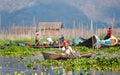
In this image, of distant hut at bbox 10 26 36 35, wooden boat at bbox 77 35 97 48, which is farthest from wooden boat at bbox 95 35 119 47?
distant hut at bbox 10 26 36 35

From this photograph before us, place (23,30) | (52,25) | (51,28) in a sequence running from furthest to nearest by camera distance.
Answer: (23,30)
(52,25)
(51,28)

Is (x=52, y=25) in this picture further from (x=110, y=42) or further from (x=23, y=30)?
(x=110, y=42)

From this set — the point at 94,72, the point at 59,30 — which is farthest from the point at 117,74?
the point at 59,30

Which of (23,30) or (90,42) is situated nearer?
(90,42)

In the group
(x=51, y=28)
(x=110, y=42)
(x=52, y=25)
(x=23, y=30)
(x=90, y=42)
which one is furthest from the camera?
(x=23, y=30)

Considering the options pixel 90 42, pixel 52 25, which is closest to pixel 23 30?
pixel 52 25

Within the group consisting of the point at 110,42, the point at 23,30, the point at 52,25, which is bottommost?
the point at 110,42

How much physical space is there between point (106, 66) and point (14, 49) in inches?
635

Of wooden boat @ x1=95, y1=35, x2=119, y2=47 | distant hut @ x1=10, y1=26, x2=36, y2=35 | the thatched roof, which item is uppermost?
the thatched roof

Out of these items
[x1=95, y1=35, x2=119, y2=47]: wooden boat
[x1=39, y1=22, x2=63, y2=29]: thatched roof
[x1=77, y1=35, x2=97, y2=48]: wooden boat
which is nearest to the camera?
[x1=77, y1=35, x2=97, y2=48]: wooden boat

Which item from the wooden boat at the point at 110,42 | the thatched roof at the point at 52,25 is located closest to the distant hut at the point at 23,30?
the thatched roof at the point at 52,25

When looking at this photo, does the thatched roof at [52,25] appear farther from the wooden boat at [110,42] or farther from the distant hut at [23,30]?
the wooden boat at [110,42]

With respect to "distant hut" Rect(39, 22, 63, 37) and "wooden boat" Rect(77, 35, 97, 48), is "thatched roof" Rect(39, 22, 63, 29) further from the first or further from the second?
"wooden boat" Rect(77, 35, 97, 48)

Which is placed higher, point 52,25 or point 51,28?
point 52,25
